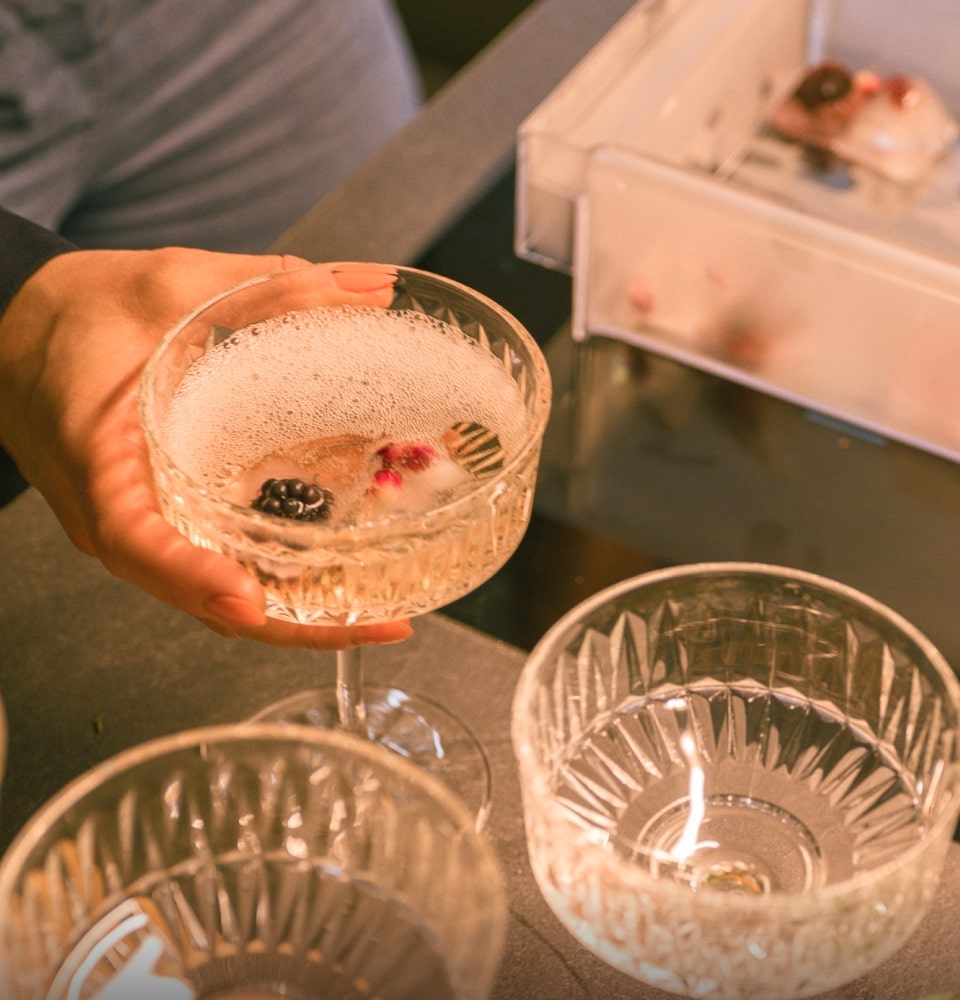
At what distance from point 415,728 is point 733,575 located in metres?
0.24

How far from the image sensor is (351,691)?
74cm

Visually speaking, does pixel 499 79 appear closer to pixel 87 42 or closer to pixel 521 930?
pixel 87 42

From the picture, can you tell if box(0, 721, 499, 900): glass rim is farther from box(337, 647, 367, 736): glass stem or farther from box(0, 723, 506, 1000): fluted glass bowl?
box(337, 647, 367, 736): glass stem

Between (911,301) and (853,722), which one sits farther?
(911,301)

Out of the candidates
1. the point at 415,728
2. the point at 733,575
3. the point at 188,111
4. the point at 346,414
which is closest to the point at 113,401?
the point at 346,414

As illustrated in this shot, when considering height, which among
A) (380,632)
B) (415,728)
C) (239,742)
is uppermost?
(239,742)

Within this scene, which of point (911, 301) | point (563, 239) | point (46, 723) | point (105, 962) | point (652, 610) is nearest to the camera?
point (105, 962)

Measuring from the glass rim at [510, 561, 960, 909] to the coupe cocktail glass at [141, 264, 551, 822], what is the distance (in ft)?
0.24

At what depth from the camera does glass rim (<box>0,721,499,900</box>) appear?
47 centimetres

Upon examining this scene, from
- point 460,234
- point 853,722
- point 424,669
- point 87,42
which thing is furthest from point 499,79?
point 853,722

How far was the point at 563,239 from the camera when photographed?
102 cm

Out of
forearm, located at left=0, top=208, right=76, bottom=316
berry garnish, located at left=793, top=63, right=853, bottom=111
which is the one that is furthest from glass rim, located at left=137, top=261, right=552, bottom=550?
berry garnish, located at left=793, top=63, right=853, bottom=111

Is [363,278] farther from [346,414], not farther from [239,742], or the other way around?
[239,742]

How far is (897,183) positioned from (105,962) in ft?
2.87
